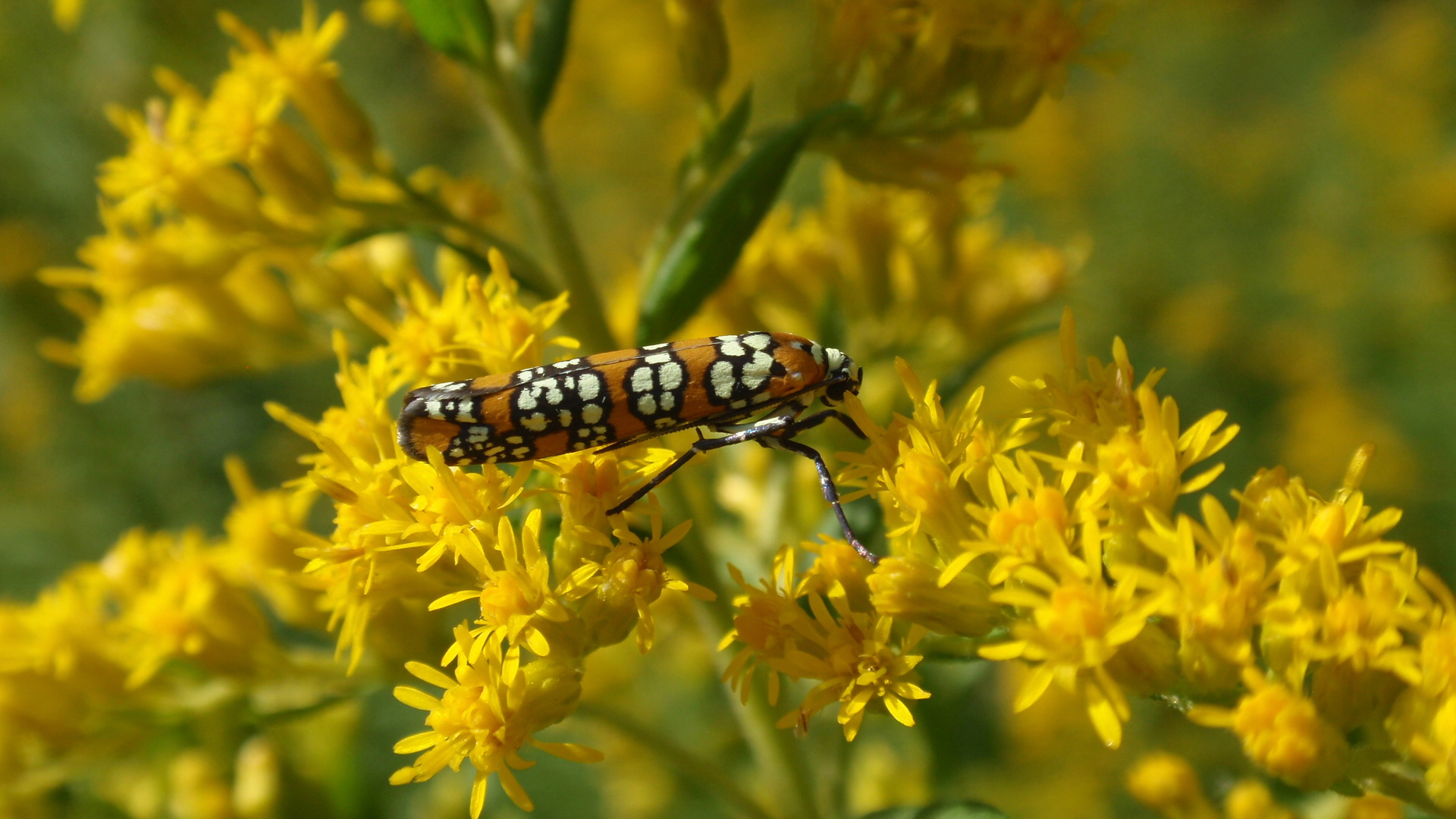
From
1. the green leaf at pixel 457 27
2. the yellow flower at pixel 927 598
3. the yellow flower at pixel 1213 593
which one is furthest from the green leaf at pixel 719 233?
the yellow flower at pixel 1213 593

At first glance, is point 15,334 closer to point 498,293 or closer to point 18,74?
point 18,74

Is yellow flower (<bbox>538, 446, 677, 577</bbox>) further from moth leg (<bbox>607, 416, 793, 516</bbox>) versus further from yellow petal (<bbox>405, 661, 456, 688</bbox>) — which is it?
yellow petal (<bbox>405, 661, 456, 688</bbox>)

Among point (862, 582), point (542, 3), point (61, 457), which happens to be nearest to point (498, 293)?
point (542, 3)

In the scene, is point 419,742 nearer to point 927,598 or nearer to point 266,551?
point 927,598

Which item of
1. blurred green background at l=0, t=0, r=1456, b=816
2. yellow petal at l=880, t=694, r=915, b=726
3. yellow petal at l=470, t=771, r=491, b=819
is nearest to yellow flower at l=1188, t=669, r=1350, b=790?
yellow petal at l=880, t=694, r=915, b=726

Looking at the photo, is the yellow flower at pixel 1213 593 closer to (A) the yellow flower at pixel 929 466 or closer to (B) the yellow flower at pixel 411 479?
(A) the yellow flower at pixel 929 466
